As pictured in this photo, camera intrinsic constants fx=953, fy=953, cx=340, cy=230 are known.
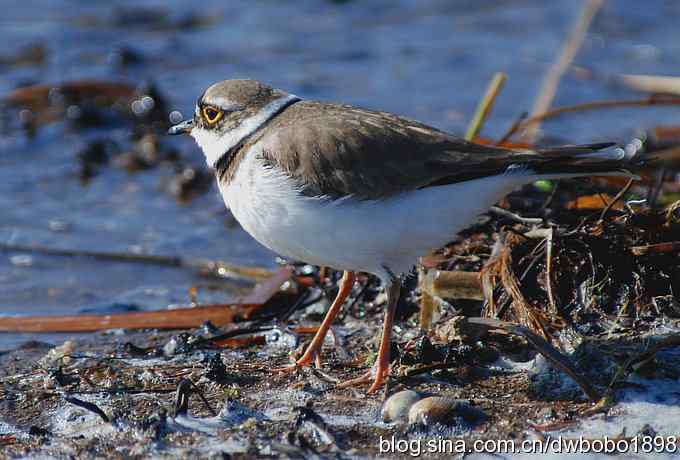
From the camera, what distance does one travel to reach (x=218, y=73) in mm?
11008

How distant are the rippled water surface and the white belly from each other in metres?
2.15

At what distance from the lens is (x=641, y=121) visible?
9.73 meters

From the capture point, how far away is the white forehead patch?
5.18 meters

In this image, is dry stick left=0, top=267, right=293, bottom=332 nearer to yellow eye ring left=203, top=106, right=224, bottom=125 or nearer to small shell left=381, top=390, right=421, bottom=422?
yellow eye ring left=203, top=106, right=224, bottom=125

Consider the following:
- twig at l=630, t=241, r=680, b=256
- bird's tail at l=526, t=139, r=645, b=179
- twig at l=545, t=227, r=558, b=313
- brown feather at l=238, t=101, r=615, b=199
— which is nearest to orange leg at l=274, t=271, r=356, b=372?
brown feather at l=238, t=101, r=615, b=199

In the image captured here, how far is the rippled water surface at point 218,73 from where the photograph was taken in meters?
7.35

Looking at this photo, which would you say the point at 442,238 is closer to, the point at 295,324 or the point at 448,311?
the point at 448,311

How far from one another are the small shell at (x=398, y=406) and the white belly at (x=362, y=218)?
0.71 metres

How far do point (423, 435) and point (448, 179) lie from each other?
4.15 feet

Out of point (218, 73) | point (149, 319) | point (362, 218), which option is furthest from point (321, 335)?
point (218, 73)

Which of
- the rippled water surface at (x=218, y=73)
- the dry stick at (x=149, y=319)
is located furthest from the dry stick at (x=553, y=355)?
the rippled water surface at (x=218, y=73)

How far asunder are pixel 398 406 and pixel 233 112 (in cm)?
200

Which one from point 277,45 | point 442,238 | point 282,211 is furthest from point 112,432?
point 277,45

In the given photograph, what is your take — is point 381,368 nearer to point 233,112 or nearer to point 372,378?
point 372,378
